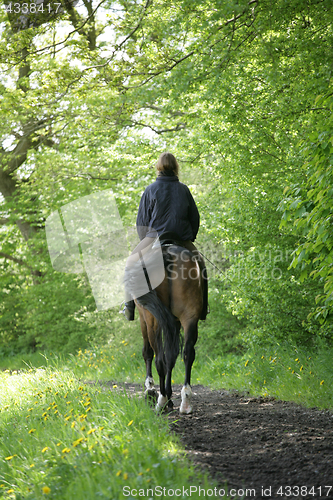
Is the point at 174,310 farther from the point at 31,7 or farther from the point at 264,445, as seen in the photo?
the point at 31,7

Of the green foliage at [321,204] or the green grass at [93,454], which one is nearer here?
the green grass at [93,454]

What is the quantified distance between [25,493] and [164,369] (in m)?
2.13

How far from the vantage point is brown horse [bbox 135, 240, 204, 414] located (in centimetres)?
482

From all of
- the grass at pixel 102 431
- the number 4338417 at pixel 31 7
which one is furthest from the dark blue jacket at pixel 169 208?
the number 4338417 at pixel 31 7

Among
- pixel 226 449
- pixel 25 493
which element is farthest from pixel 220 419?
pixel 25 493

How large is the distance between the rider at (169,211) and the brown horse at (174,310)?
0.76 ft

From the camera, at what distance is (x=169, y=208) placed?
5266mm

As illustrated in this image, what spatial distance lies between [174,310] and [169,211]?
3.72ft

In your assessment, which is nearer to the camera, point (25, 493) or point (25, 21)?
point (25, 493)

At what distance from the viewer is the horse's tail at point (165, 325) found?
15.8ft

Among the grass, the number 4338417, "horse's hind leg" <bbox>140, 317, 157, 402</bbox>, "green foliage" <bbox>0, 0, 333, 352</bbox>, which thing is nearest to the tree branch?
"green foliage" <bbox>0, 0, 333, 352</bbox>

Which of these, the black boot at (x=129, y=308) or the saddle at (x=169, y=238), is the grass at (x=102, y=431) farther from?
the saddle at (x=169, y=238)

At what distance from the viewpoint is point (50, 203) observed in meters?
14.4

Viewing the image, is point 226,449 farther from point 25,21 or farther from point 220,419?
point 25,21
